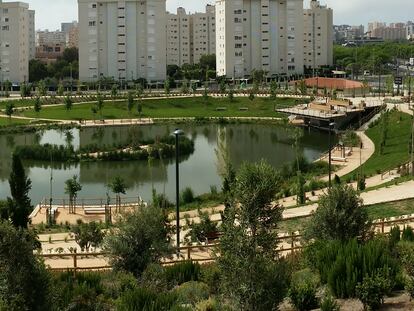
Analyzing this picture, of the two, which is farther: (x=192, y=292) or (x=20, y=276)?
(x=192, y=292)

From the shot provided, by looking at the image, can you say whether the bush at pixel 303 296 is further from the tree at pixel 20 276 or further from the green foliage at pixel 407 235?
the green foliage at pixel 407 235

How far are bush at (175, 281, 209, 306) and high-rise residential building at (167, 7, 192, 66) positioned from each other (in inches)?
3559

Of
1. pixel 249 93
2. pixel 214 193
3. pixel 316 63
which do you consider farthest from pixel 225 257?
pixel 316 63

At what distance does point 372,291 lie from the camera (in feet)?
30.2

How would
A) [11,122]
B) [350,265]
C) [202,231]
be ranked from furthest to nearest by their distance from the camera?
1. [11,122]
2. [202,231]
3. [350,265]

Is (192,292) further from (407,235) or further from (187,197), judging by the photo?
(187,197)

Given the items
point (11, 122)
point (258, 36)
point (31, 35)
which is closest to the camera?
point (11, 122)

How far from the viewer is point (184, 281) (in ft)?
38.3

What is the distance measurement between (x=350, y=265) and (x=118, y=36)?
6570 cm

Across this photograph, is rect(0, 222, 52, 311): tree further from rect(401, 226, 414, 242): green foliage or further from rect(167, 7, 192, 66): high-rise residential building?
rect(167, 7, 192, 66): high-rise residential building

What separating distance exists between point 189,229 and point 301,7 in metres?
64.8

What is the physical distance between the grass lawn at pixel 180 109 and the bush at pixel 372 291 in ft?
139

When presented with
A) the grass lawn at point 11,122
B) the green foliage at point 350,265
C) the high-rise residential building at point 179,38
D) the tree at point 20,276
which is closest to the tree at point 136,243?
the green foliage at point 350,265

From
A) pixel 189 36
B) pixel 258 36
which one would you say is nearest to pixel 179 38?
pixel 189 36
